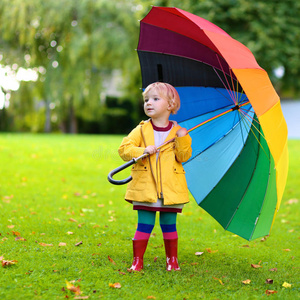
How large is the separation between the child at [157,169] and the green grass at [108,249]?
1.25ft

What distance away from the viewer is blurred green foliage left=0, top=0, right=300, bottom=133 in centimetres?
1736

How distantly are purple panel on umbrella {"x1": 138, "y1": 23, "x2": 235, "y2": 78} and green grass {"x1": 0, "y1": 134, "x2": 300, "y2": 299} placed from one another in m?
1.09

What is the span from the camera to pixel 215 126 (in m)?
4.23

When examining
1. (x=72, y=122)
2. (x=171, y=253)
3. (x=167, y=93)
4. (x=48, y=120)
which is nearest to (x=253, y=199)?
(x=171, y=253)

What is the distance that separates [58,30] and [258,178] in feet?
52.6

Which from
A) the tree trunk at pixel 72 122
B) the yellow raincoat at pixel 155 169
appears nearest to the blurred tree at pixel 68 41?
the tree trunk at pixel 72 122

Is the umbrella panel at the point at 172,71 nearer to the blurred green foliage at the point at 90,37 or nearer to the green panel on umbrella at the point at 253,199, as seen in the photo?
the green panel on umbrella at the point at 253,199

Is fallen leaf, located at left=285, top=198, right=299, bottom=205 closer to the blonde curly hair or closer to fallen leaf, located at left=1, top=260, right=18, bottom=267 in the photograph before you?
the blonde curly hair

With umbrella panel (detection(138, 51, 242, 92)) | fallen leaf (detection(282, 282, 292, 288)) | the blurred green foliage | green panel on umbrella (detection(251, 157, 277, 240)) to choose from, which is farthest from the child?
the blurred green foliage

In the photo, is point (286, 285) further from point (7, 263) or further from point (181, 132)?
point (7, 263)

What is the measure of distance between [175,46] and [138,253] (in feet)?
6.21

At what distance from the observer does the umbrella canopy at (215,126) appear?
3.95 m

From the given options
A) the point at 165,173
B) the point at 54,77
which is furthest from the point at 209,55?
the point at 54,77

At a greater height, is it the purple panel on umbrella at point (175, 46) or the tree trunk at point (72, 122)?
the purple panel on umbrella at point (175, 46)
